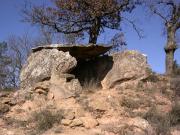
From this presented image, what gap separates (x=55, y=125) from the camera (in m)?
9.68

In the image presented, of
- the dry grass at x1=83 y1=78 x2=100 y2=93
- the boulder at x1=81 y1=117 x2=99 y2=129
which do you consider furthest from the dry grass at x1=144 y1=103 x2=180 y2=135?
the dry grass at x1=83 y1=78 x2=100 y2=93

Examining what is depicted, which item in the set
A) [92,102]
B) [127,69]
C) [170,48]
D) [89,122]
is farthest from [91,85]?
[170,48]

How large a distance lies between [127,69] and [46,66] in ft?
9.22

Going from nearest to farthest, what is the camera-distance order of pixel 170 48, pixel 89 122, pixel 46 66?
pixel 89 122, pixel 46 66, pixel 170 48

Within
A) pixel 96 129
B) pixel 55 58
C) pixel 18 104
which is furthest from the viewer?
pixel 55 58

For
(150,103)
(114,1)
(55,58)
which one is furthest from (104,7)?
(150,103)

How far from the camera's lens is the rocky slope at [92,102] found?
9.69 metres

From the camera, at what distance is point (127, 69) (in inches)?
522

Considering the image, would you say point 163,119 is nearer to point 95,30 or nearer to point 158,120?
point 158,120

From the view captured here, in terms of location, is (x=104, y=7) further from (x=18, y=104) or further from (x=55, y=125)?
(x=55, y=125)

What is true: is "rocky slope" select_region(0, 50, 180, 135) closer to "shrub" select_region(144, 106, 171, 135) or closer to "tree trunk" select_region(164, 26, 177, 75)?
"shrub" select_region(144, 106, 171, 135)

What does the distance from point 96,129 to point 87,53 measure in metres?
4.52

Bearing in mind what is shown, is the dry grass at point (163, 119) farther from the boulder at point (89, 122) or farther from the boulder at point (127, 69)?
the boulder at point (127, 69)

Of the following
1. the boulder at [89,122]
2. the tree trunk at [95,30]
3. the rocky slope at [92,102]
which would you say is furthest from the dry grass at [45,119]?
the tree trunk at [95,30]
